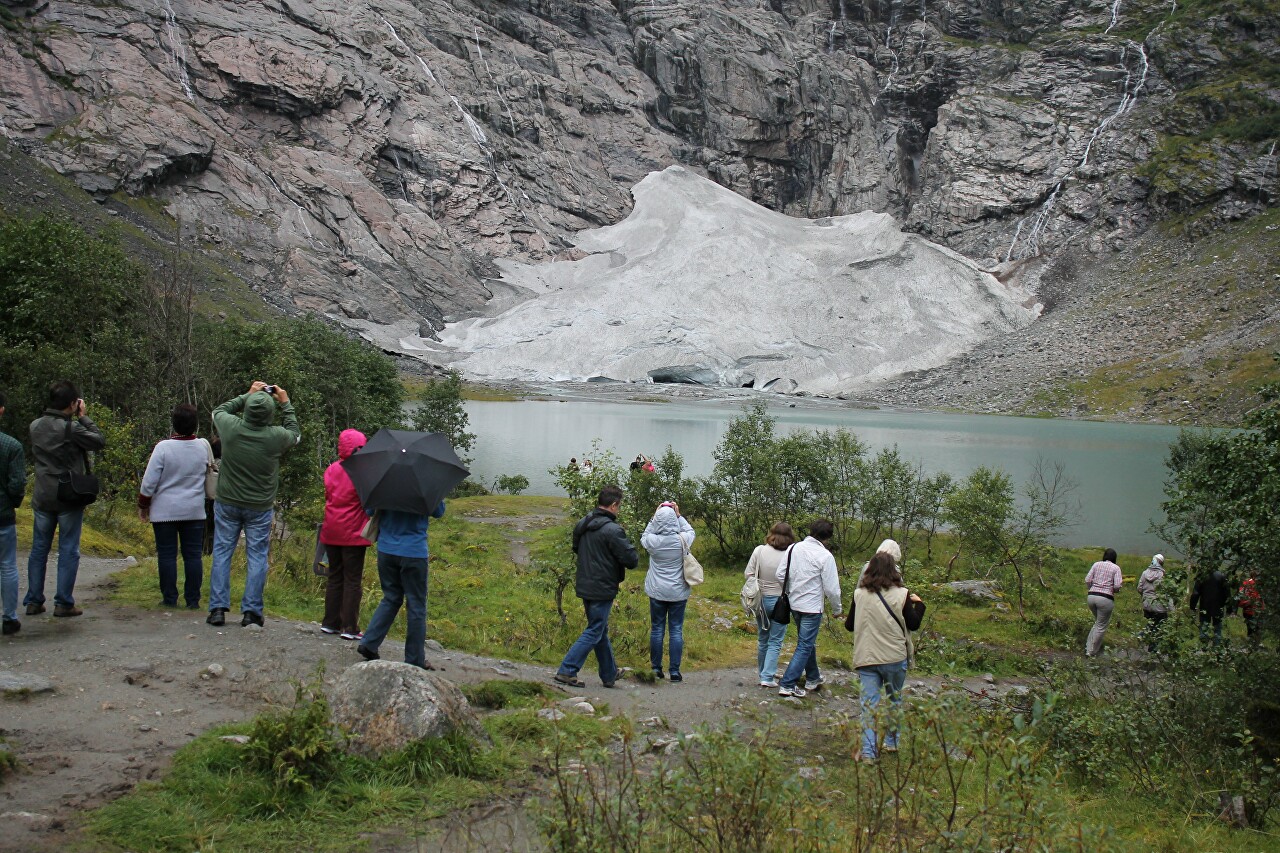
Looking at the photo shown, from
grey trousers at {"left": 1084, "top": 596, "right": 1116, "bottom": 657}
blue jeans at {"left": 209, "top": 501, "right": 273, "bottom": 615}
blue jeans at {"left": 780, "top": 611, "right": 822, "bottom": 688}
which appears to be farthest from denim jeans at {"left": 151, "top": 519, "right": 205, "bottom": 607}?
grey trousers at {"left": 1084, "top": 596, "right": 1116, "bottom": 657}

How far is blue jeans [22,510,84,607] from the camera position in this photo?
8.60 m

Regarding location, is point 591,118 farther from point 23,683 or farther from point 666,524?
point 23,683

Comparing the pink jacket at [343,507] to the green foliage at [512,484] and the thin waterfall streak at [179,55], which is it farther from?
the thin waterfall streak at [179,55]

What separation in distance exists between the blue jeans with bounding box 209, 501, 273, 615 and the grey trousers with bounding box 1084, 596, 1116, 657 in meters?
14.0

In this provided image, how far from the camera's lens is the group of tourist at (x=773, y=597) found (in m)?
7.73

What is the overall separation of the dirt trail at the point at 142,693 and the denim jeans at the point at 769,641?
0.27 meters

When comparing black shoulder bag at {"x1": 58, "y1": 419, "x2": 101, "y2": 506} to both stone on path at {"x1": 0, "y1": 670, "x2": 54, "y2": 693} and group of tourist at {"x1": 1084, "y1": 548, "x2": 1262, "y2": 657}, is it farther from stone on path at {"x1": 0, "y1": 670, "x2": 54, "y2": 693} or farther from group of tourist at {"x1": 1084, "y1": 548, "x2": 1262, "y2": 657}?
group of tourist at {"x1": 1084, "y1": 548, "x2": 1262, "y2": 657}

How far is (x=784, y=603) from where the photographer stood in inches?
382

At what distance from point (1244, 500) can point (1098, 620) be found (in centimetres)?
575

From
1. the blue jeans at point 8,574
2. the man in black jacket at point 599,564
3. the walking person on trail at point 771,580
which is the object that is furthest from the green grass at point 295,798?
the walking person on trail at point 771,580

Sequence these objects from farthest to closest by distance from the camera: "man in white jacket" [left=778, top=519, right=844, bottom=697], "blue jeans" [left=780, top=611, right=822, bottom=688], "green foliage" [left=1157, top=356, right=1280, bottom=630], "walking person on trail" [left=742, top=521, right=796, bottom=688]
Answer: "walking person on trail" [left=742, top=521, right=796, bottom=688]
"green foliage" [left=1157, top=356, right=1280, bottom=630]
"blue jeans" [left=780, top=611, right=822, bottom=688]
"man in white jacket" [left=778, top=519, right=844, bottom=697]

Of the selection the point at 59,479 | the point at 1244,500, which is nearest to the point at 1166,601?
the point at 1244,500

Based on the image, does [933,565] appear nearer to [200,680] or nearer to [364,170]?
[200,680]

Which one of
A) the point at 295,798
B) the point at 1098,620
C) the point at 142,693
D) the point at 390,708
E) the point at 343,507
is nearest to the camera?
the point at 295,798
